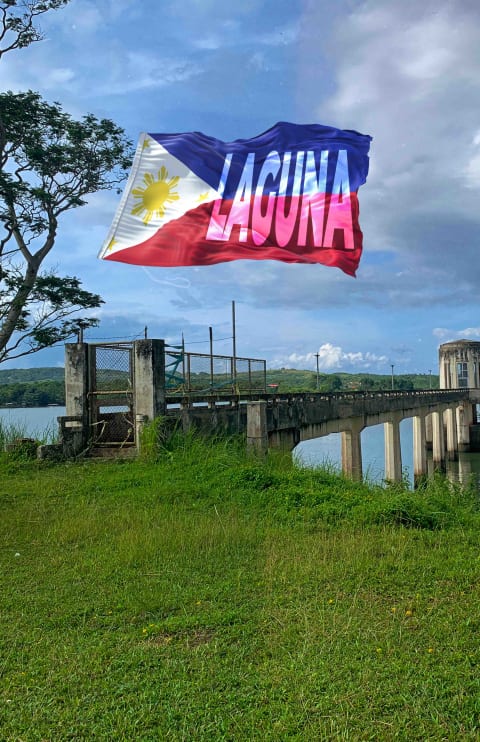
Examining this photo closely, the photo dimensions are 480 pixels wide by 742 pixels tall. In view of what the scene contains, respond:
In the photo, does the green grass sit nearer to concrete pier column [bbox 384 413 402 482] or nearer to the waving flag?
the waving flag

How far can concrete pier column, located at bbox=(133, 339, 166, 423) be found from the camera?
13.0 meters

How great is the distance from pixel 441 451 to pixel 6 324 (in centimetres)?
3821

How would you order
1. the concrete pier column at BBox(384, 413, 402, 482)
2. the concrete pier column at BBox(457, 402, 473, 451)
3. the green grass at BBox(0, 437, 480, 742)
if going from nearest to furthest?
the green grass at BBox(0, 437, 480, 742), the concrete pier column at BBox(384, 413, 402, 482), the concrete pier column at BBox(457, 402, 473, 451)

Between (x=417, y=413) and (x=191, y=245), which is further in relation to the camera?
(x=417, y=413)

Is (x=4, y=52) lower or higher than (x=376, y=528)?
higher

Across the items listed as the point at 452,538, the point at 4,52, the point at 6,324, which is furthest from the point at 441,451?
the point at 452,538

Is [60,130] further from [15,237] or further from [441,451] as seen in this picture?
[441,451]

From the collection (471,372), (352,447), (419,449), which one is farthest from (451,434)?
(352,447)

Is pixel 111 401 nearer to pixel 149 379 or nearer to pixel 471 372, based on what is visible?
pixel 149 379

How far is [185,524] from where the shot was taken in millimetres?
7953

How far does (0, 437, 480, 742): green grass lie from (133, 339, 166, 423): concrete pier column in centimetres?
369

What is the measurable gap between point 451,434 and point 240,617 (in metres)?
52.6

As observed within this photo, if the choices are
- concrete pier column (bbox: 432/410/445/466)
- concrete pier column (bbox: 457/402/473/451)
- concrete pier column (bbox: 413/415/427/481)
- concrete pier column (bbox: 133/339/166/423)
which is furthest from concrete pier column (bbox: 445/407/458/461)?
concrete pier column (bbox: 133/339/166/423)

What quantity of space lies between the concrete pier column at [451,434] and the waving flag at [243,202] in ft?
154
